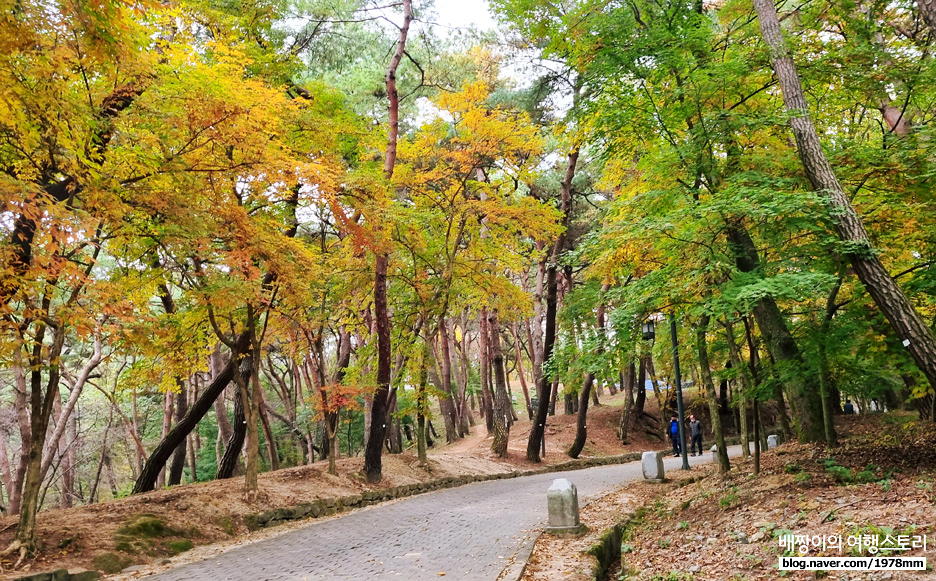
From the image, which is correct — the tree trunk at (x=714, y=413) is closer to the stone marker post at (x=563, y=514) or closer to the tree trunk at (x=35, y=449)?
the stone marker post at (x=563, y=514)

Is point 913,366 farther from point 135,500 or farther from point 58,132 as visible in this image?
point 135,500

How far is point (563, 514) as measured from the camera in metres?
7.65

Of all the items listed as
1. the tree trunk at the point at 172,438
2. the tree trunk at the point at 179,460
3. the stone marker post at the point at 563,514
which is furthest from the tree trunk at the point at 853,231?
the tree trunk at the point at 179,460

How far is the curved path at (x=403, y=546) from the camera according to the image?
6.29 m

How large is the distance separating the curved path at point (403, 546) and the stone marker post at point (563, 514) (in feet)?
1.03

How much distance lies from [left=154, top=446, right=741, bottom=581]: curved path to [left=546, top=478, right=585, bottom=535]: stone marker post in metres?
0.31

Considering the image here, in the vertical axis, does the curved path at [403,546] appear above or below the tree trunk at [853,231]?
below

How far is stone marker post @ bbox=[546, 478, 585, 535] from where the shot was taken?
7.60 m

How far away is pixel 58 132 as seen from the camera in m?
5.98

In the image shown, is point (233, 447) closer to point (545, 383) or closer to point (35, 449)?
point (35, 449)

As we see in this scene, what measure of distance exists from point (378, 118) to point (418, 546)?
1364cm

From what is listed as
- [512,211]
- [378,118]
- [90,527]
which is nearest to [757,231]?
[512,211]

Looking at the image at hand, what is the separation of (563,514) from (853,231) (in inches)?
201

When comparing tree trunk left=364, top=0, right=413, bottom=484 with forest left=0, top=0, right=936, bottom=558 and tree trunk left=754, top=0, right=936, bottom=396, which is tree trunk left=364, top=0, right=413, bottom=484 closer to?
forest left=0, top=0, right=936, bottom=558
